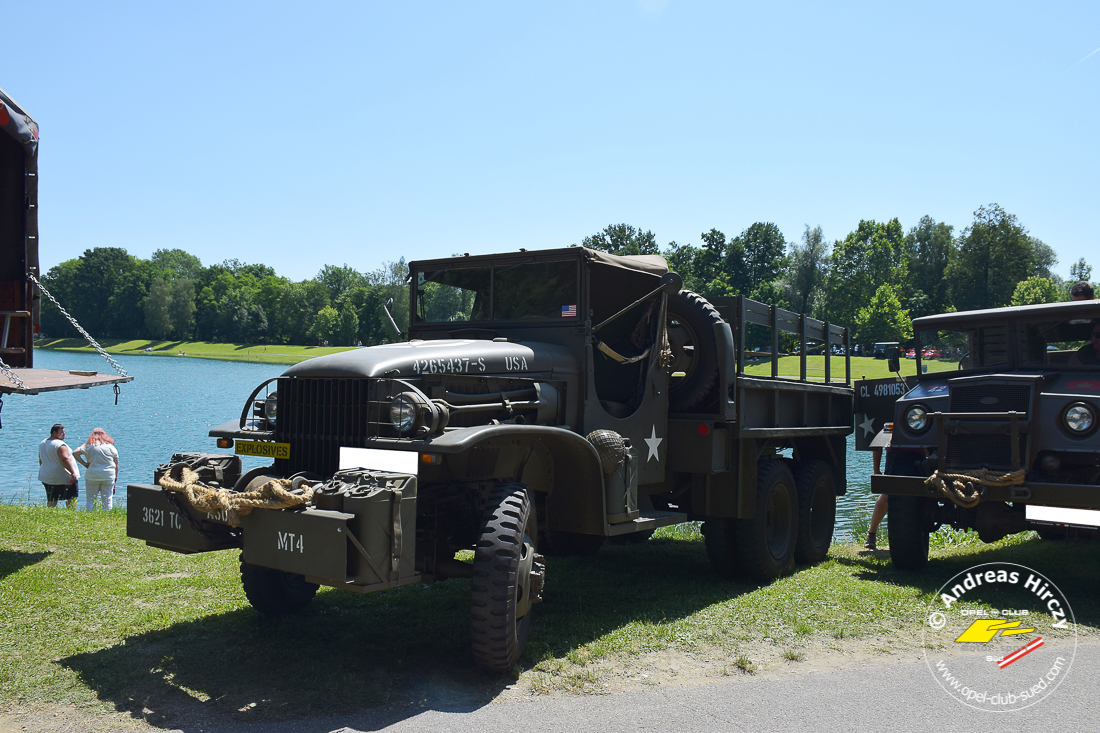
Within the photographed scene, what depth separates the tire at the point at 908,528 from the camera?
756 cm

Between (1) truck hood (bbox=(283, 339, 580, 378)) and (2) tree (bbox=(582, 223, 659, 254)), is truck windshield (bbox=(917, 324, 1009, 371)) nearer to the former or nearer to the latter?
(1) truck hood (bbox=(283, 339, 580, 378))

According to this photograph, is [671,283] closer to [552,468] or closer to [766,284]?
[552,468]

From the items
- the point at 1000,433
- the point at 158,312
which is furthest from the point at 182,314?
the point at 1000,433

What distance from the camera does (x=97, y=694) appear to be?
4.38 meters

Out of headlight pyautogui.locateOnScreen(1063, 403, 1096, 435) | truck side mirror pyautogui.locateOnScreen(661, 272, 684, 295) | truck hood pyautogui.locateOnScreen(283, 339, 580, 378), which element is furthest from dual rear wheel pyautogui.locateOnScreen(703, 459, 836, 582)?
truck hood pyautogui.locateOnScreen(283, 339, 580, 378)

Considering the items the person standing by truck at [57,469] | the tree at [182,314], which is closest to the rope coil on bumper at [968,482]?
the person standing by truck at [57,469]

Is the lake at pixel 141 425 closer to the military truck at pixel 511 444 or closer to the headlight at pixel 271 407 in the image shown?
the military truck at pixel 511 444

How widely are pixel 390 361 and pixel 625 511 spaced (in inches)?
78.9

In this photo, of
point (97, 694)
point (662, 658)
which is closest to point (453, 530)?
point (662, 658)

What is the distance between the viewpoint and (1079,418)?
6.57 meters

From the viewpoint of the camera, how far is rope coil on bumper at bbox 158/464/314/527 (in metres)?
4.26

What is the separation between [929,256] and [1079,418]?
87.8m

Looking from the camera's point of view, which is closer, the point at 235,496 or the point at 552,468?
the point at 235,496

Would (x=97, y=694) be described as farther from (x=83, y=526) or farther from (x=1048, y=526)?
(x=1048, y=526)
